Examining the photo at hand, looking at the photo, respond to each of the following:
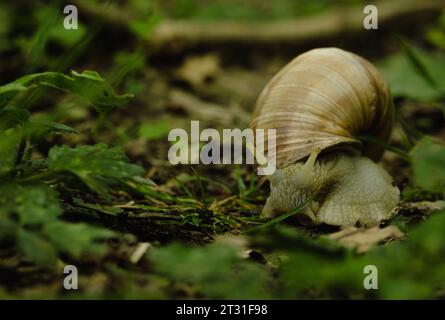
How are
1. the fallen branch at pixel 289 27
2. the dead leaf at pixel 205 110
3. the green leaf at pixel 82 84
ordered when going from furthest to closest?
the fallen branch at pixel 289 27, the dead leaf at pixel 205 110, the green leaf at pixel 82 84

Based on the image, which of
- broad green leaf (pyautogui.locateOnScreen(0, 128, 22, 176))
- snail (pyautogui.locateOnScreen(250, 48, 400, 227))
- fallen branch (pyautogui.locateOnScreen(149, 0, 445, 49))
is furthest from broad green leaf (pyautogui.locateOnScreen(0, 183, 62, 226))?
fallen branch (pyautogui.locateOnScreen(149, 0, 445, 49))

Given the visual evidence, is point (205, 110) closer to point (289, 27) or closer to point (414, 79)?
point (414, 79)

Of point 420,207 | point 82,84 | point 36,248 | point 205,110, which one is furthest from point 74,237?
point 205,110

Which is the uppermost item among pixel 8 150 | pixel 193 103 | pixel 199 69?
pixel 199 69

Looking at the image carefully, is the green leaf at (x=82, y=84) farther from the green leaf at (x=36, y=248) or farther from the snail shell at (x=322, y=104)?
the snail shell at (x=322, y=104)

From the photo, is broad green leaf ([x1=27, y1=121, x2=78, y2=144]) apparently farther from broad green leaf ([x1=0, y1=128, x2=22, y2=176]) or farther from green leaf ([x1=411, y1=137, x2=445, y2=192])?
green leaf ([x1=411, y1=137, x2=445, y2=192])

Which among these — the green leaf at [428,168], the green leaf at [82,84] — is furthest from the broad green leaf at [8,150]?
the green leaf at [428,168]
